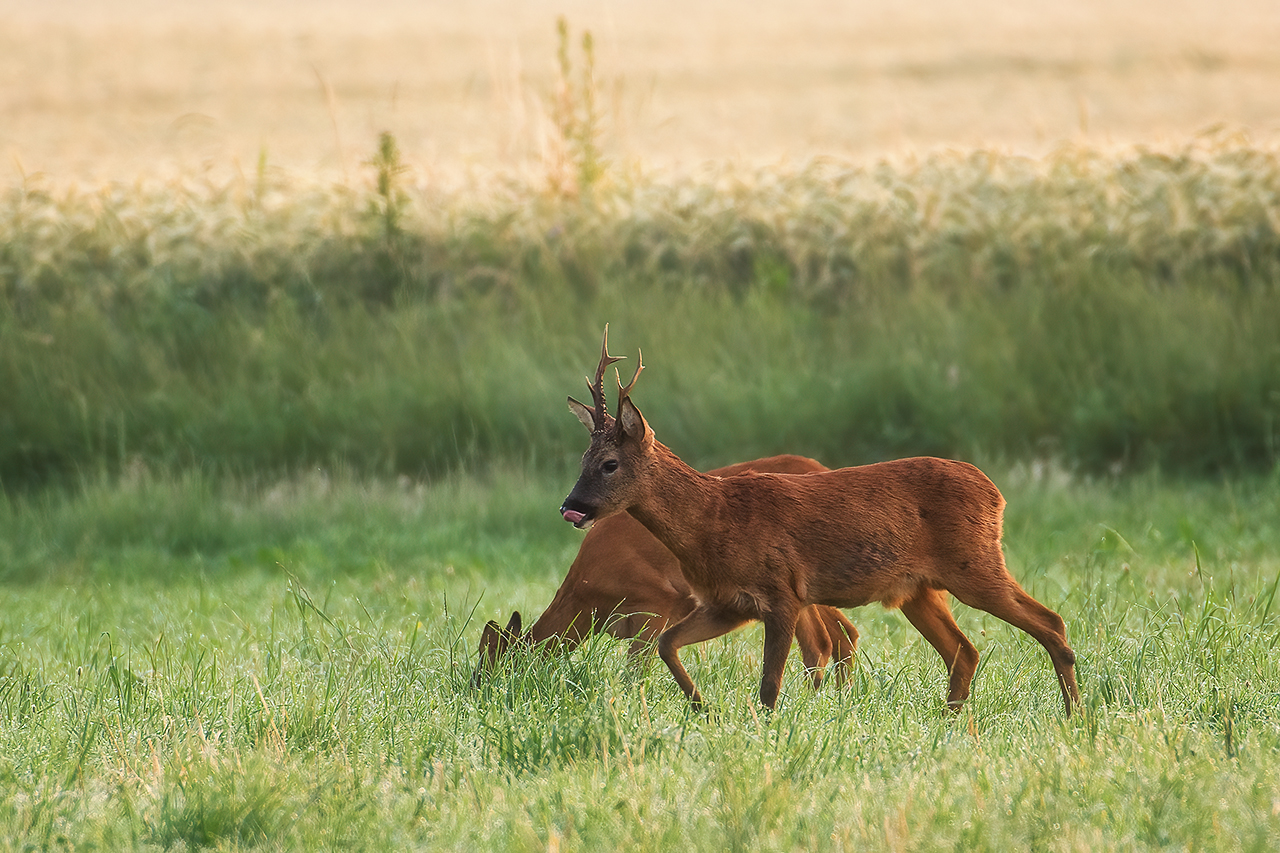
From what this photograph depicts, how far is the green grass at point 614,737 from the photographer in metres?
3.61

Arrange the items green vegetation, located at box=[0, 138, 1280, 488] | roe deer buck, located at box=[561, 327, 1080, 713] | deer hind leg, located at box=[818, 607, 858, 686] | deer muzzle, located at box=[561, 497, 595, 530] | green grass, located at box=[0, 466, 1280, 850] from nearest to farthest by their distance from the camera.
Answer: green grass, located at box=[0, 466, 1280, 850]
deer muzzle, located at box=[561, 497, 595, 530]
roe deer buck, located at box=[561, 327, 1080, 713]
deer hind leg, located at box=[818, 607, 858, 686]
green vegetation, located at box=[0, 138, 1280, 488]

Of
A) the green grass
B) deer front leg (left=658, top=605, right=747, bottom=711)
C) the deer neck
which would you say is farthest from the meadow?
the deer neck

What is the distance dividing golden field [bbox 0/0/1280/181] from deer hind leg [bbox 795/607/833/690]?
32.4ft

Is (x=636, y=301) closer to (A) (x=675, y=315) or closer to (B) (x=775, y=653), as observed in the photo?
(A) (x=675, y=315)

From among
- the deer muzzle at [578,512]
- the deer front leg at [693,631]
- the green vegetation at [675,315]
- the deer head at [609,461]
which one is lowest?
the green vegetation at [675,315]

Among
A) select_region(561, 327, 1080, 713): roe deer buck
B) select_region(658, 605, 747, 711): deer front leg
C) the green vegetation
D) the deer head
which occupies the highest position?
the deer head

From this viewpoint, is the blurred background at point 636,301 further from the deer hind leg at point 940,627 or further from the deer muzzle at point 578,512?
the deer muzzle at point 578,512

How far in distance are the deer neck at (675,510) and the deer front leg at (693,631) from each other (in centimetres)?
20

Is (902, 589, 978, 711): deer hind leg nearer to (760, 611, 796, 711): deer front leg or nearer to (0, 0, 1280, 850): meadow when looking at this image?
(0, 0, 1280, 850): meadow

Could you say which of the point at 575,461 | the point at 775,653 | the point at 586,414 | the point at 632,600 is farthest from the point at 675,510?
the point at 575,461

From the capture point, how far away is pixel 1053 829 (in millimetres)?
3500

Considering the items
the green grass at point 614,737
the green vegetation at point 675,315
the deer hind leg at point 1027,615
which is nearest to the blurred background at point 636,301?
the green vegetation at point 675,315

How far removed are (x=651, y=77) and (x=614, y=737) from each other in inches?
1074

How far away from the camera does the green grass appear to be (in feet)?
11.8
